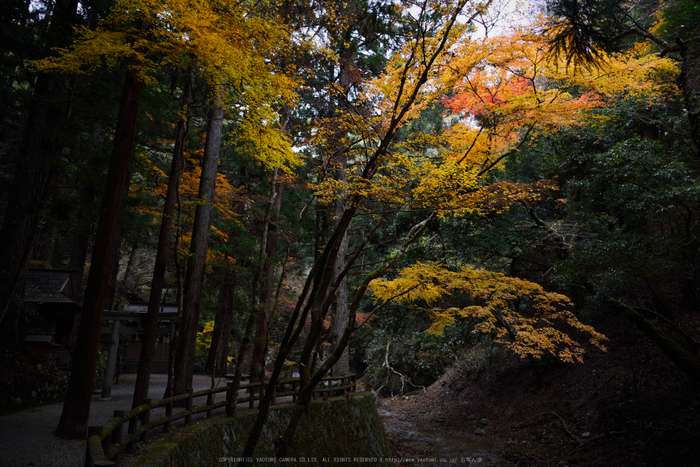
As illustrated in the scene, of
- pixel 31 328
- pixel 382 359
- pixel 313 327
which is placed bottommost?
pixel 382 359

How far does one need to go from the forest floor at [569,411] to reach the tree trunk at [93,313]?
8.33 meters

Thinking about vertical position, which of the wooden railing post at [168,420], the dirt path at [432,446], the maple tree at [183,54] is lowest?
the dirt path at [432,446]

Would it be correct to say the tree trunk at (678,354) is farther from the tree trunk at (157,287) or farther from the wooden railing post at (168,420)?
the tree trunk at (157,287)

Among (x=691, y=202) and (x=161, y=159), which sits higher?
(x=161, y=159)

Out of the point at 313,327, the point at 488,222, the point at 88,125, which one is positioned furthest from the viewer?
the point at 488,222

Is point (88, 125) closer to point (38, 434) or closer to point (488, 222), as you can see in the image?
point (38, 434)

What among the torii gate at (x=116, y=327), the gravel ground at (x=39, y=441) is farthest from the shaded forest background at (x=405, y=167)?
the torii gate at (x=116, y=327)

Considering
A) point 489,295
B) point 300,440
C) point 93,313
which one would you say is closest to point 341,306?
A: point 300,440

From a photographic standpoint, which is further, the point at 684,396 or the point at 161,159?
the point at 161,159

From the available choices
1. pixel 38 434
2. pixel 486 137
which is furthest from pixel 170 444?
pixel 486 137

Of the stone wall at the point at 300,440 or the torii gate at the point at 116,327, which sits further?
the torii gate at the point at 116,327

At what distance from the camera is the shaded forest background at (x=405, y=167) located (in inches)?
234

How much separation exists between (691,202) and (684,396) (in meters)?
4.34

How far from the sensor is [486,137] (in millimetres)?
9078
